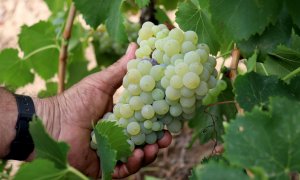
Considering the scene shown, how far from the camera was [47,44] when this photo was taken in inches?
74.0

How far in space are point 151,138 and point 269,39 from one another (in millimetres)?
340

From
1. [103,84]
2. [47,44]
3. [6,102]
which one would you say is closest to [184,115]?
[103,84]

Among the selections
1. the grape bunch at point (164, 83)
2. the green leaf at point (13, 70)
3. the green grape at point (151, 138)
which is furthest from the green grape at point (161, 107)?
the green leaf at point (13, 70)

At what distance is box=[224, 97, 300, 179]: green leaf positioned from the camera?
0.69 meters

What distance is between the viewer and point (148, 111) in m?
1.04

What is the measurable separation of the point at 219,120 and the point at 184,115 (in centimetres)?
43

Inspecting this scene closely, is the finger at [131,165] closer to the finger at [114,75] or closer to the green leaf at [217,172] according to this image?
the finger at [114,75]

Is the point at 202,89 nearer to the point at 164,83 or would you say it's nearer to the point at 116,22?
the point at 164,83

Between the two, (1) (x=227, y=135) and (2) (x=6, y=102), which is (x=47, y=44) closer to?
(2) (x=6, y=102)

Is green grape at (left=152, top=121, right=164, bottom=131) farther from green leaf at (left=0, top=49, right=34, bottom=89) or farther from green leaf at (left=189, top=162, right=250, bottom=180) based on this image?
green leaf at (left=0, top=49, right=34, bottom=89)

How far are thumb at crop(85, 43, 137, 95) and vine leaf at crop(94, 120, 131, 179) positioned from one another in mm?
355

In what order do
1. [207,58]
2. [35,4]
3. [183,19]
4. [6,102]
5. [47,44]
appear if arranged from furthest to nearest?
[35,4], [47,44], [6,102], [183,19], [207,58]

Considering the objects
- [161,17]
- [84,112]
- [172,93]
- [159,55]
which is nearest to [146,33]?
[159,55]

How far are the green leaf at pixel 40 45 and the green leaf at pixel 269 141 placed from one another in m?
1.26
